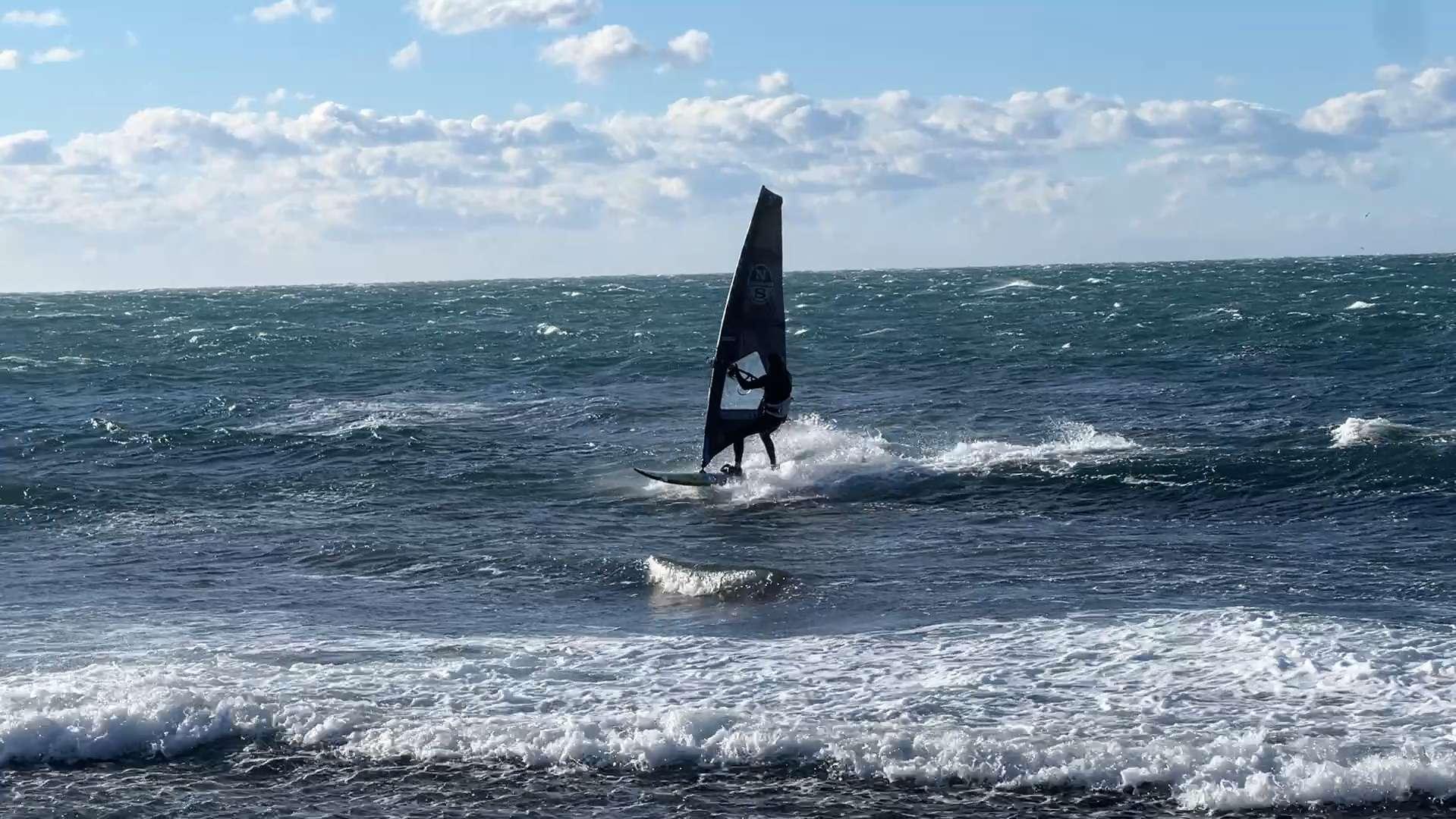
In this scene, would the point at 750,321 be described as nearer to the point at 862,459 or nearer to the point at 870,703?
the point at 862,459

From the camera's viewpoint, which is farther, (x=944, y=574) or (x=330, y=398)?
(x=330, y=398)

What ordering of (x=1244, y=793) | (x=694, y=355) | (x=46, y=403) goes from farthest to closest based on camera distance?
(x=694, y=355) < (x=46, y=403) < (x=1244, y=793)

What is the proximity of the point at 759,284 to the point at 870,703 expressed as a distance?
944cm

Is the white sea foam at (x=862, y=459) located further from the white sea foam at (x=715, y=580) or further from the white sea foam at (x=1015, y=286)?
the white sea foam at (x=1015, y=286)

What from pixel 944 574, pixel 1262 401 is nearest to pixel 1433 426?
pixel 1262 401

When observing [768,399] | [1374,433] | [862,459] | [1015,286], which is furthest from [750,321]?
[1015,286]

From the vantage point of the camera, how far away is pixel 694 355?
38.0 m

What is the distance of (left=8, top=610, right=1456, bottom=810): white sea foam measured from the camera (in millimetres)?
8273

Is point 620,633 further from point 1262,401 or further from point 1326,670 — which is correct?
point 1262,401

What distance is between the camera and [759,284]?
1822 centimetres

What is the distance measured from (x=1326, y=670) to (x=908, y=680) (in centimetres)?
282

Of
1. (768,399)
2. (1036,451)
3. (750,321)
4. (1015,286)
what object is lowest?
(1036,451)

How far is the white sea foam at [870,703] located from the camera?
27.1 feet

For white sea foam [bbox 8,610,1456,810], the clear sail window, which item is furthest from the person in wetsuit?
white sea foam [bbox 8,610,1456,810]
